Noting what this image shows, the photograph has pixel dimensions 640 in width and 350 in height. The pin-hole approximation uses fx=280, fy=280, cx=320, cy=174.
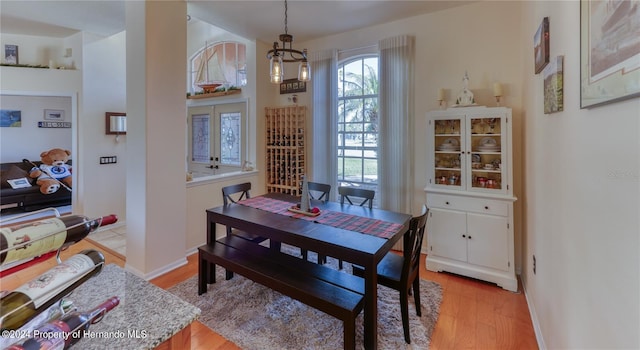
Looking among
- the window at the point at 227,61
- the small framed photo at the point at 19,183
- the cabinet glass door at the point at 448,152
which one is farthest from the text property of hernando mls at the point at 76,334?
the small framed photo at the point at 19,183

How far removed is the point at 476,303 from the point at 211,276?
2469 mm

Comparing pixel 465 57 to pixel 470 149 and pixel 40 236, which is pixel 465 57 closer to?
Answer: pixel 470 149

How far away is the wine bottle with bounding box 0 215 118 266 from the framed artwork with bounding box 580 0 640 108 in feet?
4.90

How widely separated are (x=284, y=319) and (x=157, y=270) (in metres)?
1.62

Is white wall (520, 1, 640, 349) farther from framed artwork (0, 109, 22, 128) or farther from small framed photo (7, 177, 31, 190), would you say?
framed artwork (0, 109, 22, 128)

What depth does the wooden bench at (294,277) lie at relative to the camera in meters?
1.77

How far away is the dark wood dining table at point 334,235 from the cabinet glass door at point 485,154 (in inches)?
41.3

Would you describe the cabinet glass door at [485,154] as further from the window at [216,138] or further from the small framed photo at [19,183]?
the small framed photo at [19,183]

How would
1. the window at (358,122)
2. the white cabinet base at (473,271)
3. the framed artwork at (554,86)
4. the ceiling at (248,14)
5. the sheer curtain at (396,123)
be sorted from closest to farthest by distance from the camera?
the framed artwork at (554,86)
the white cabinet base at (473,271)
the ceiling at (248,14)
the sheer curtain at (396,123)
the window at (358,122)

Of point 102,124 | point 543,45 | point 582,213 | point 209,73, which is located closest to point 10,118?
point 102,124

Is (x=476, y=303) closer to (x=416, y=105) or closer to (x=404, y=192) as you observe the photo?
(x=404, y=192)

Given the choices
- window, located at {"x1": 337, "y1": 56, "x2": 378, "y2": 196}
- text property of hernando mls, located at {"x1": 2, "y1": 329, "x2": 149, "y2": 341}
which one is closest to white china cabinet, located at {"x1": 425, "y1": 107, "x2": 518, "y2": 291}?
window, located at {"x1": 337, "y1": 56, "x2": 378, "y2": 196}

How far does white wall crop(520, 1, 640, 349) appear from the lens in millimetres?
849

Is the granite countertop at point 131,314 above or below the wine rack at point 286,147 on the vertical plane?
below
